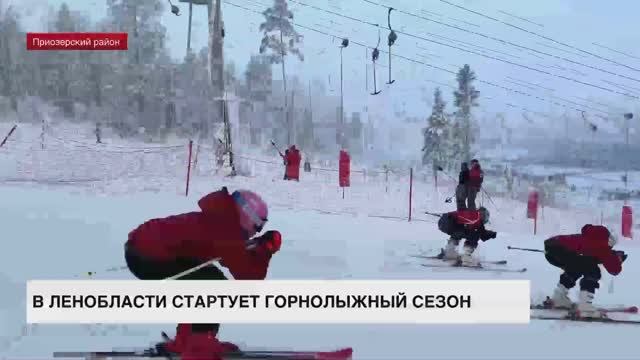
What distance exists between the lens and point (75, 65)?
18.4 feet

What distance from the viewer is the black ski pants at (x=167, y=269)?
303cm

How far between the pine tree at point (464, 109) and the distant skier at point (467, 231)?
1.11m

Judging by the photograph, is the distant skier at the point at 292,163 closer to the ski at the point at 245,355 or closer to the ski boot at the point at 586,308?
the ski boot at the point at 586,308

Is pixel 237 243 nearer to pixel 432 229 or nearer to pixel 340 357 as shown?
pixel 340 357

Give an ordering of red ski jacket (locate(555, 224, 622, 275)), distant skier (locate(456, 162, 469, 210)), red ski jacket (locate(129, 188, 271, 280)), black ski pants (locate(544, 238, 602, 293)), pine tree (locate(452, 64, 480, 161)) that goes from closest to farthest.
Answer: red ski jacket (locate(129, 188, 271, 280)), red ski jacket (locate(555, 224, 622, 275)), black ski pants (locate(544, 238, 602, 293)), pine tree (locate(452, 64, 480, 161)), distant skier (locate(456, 162, 469, 210))

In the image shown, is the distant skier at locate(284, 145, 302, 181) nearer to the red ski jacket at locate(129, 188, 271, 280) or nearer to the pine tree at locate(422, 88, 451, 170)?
the pine tree at locate(422, 88, 451, 170)

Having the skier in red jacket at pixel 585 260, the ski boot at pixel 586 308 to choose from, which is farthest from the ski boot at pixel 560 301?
the ski boot at pixel 586 308

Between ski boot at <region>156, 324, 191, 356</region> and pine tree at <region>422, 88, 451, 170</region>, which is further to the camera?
pine tree at <region>422, 88, 451, 170</region>

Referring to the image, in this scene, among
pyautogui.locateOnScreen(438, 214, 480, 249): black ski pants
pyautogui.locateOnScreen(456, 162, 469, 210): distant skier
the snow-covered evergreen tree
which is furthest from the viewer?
pyautogui.locateOnScreen(456, 162, 469, 210): distant skier

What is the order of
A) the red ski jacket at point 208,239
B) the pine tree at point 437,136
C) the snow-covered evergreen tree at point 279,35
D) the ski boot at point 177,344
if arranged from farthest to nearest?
the pine tree at point 437,136, the snow-covered evergreen tree at point 279,35, the ski boot at point 177,344, the red ski jacket at point 208,239

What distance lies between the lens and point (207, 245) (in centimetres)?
299

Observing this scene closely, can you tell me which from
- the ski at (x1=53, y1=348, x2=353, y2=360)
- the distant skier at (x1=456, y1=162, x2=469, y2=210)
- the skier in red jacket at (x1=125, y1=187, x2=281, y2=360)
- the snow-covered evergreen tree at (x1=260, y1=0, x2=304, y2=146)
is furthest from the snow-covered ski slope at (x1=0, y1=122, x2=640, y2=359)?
the snow-covered evergreen tree at (x1=260, y1=0, x2=304, y2=146)

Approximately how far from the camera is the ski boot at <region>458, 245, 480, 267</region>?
18.7 feet

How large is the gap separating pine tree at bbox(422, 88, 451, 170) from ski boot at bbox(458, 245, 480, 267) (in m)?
1.66
